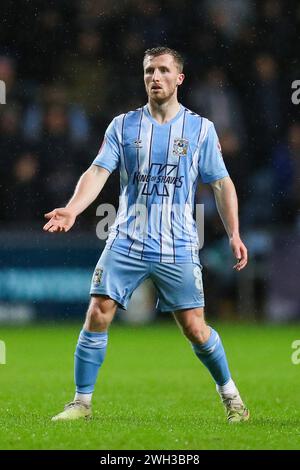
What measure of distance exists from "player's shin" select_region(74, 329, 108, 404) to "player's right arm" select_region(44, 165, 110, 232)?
2.24ft

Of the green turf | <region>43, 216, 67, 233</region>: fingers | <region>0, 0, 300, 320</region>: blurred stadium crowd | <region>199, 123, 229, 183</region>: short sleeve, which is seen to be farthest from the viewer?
<region>0, 0, 300, 320</region>: blurred stadium crowd

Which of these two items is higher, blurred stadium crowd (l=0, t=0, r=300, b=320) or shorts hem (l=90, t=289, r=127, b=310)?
blurred stadium crowd (l=0, t=0, r=300, b=320)

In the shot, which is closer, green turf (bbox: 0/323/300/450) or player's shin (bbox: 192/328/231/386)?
green turf (bbox: 0/323/300/450)

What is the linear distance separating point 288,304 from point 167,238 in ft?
27.9

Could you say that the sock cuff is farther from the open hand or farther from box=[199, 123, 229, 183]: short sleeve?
box=[199, 123, 229, 183]: short sleeve

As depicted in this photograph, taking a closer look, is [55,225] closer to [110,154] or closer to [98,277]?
[98,277]

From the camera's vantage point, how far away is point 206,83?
16.0m

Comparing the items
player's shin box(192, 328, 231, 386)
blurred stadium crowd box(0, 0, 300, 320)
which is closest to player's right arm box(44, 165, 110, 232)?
player's shin box(192, 328, 231, 386)

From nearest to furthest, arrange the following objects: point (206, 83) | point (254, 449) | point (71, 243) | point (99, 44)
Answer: point (254, 449), point (71, 243), point (206, 83), point (99, 44)

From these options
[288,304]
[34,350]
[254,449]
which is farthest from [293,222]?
[254,449]

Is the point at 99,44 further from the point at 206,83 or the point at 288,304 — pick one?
the point at 288,304

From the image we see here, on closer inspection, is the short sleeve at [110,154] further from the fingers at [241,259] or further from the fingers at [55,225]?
the fingers at [241,259]

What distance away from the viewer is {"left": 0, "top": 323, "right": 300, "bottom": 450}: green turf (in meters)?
5.72

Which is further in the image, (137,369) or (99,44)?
(99,44)
